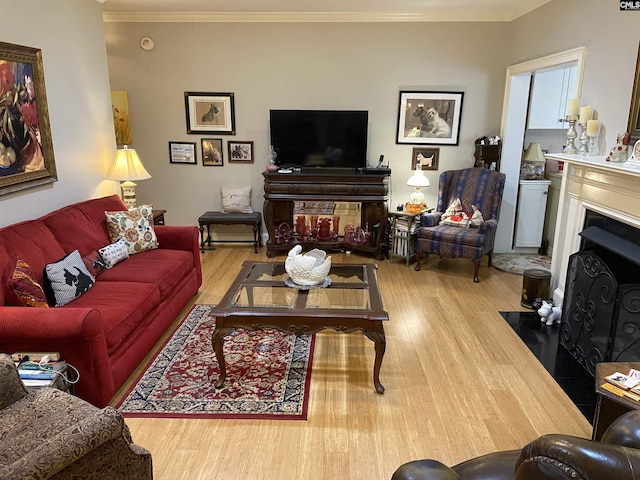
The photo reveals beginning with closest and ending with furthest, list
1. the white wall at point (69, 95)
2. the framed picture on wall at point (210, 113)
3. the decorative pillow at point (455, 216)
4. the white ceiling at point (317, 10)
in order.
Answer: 1. the white wall at point (69, 95)
2. the white ceiling at point (317, 10)
3. the decorative pillow at point (455, 216)
4. the framed picture on wall at point (210, 113)

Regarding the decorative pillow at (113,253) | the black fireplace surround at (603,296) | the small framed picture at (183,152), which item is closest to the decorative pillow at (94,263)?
the decorative pillow at (113,253)

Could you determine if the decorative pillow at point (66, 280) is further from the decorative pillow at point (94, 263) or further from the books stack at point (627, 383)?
the books stack at point (627, 383)

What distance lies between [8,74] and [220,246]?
3151 millimetres

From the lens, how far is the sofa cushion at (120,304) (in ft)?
8.78

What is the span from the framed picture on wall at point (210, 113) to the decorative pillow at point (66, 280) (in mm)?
2906

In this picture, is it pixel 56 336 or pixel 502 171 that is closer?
pixel 56 336

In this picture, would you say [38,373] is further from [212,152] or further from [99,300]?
[212,152]

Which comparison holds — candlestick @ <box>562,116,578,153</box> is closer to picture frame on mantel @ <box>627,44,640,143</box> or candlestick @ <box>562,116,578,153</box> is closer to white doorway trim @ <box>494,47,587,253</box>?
picture frame on mantel @ <box>627,44,640,143</box>

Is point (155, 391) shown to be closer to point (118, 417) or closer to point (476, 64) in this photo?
point (118, 417)

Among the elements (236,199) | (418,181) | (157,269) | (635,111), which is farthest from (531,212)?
(157,269)

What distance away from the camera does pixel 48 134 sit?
3.57 meters

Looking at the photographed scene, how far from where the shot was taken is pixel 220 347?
109 inches

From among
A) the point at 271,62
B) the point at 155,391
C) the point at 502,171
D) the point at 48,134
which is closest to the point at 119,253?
the point at 48,134

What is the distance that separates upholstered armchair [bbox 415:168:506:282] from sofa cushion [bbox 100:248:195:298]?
8.28 ft
